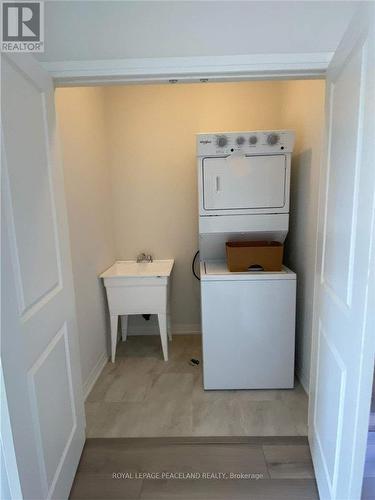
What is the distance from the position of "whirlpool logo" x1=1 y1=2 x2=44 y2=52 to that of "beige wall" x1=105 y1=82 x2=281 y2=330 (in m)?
1.51

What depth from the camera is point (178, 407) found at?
6.22 feet

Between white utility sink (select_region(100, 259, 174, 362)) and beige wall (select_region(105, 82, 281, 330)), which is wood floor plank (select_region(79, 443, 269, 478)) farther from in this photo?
beige wall (select_region(105, 82, 281, 330))

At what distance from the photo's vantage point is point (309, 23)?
119 centimetres

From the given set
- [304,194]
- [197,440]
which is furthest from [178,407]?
[304,194]

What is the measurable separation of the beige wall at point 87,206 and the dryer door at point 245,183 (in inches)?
36.5

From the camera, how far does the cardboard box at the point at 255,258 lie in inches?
78.1

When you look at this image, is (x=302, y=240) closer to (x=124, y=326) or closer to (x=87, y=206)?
(x=87, y=206)

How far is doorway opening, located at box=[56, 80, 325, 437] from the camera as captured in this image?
5.98 ft

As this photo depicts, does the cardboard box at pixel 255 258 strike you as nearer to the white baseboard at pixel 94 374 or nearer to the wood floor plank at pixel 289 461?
the wood floor plank at pixel 289 461

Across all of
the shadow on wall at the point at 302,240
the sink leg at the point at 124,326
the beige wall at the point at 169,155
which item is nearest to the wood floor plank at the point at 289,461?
the shadow on wall at the point at 302,240


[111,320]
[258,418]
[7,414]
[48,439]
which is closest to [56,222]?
[7,414]

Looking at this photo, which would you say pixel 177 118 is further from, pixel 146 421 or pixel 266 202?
pixel 146 421

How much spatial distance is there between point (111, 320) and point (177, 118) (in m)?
1.96

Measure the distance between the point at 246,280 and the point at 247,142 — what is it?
0.95 meters
